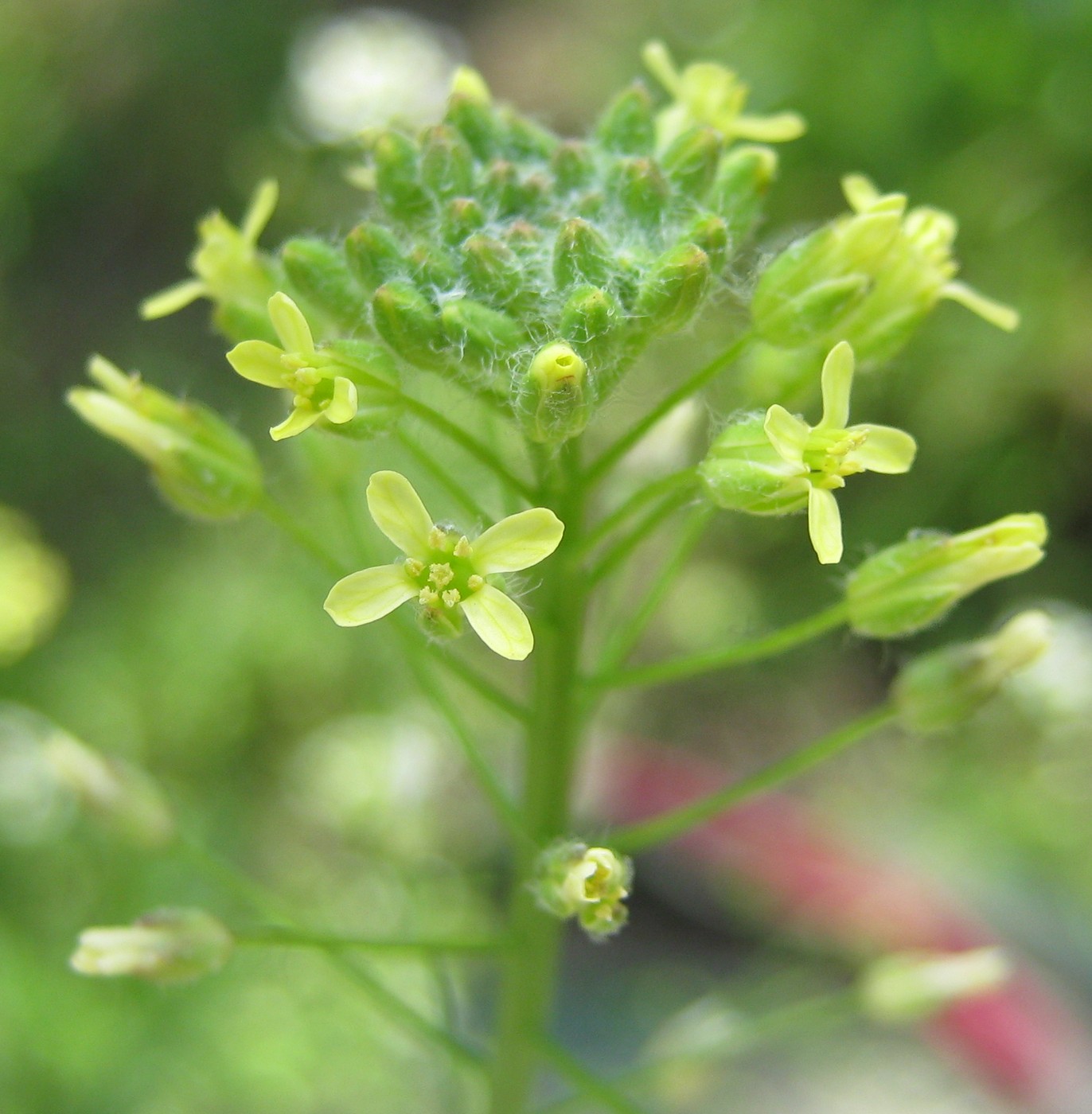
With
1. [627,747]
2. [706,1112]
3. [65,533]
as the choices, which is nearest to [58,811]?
[65,533]

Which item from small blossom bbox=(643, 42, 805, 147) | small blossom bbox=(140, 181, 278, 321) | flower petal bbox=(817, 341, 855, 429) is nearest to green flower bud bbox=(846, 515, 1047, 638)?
flower petal bbox=(817, 341, 855, 429)

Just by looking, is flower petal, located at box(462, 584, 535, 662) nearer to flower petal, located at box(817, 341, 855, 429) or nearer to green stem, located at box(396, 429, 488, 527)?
green stem, located at box(396, 429, 488, 527)

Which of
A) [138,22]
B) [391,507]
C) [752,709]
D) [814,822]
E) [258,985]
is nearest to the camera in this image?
[391,507]

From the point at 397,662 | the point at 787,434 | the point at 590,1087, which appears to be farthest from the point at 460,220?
the point at 397,662

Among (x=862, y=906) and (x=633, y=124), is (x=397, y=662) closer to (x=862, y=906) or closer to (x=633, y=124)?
(x=862, y=906)

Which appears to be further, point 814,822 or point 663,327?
point 814,822

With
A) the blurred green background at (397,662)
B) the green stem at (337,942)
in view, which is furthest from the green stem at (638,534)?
the blurred green background at (397,662)

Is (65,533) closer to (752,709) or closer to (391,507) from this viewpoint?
(752,709)
